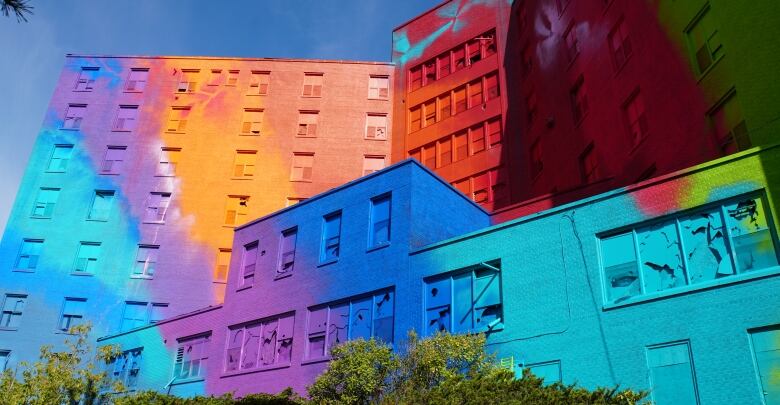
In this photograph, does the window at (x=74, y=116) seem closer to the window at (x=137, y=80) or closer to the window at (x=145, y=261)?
the window at (x=137, y=80)

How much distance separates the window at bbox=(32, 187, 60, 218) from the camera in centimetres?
4400

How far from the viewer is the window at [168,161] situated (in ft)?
149

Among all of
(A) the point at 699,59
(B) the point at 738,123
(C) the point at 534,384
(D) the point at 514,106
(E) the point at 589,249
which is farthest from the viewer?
(D) the point at 514,106

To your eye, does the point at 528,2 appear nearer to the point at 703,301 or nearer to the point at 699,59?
the point at 699,59

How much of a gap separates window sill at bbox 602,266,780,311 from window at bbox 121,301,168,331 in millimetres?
29804

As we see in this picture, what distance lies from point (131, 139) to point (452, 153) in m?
23.1

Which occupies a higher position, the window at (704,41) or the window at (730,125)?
the window at (704,41)

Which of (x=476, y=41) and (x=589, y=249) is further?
(x=476, y=41)

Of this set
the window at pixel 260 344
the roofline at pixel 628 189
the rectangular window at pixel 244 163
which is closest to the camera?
the roofline at pixel 628 189

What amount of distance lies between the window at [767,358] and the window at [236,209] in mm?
33015

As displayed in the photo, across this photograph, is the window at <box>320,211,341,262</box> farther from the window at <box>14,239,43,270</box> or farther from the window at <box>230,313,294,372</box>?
the window at <box>14,239,43,270</box>

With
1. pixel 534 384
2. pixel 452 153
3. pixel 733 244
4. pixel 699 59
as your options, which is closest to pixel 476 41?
pixel 452 153

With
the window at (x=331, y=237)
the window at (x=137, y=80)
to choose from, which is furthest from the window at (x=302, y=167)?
the window at (x=331, y=237)

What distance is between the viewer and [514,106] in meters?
40.8
